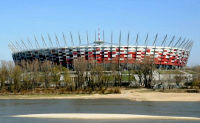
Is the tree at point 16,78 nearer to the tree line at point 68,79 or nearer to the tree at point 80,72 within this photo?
the tree line at point 68,79

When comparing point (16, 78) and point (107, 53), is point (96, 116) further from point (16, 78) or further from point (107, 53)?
point (107, 53)

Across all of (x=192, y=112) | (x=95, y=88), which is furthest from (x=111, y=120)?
(x=95, y=88)

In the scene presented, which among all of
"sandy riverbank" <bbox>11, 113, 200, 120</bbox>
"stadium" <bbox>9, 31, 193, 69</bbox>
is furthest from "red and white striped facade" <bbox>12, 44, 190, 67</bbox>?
"sandy riverbank" <bbox>11, 113, 200, 120</bbox>

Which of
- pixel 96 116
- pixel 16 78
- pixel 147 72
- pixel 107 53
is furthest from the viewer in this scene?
pixel 107 53

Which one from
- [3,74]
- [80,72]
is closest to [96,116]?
[80,72]

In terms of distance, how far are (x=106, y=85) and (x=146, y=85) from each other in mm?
8737

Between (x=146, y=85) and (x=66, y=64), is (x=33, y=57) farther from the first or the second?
(x=146, y=85)

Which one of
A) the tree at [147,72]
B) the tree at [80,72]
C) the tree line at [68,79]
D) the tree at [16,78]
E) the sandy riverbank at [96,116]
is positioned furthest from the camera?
the tree at [147,72]

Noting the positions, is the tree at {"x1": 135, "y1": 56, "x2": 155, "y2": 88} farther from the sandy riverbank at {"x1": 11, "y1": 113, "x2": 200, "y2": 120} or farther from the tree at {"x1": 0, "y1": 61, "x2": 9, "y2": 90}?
the sandy riverbank at {"x1": 11, "y1": 113, "x2": 200, "y2": 120}

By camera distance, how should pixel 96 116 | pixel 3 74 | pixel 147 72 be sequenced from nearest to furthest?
pixel 96 116 → pixel 3 74 → pixel 147 72

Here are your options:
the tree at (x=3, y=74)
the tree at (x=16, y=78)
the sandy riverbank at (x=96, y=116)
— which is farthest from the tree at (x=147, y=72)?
the sandy riverbank at (x=96, y=116)

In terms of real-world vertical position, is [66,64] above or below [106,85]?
above

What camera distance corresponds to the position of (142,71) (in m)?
66.2

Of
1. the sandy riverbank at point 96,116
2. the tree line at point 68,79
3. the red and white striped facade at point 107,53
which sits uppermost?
the red and white striped facade at point 107,53
